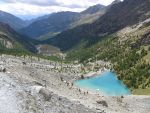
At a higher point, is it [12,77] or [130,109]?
[12,77]

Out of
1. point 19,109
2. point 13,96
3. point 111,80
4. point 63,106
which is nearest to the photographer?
point 19,109

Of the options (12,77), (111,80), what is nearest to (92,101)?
(12,77)

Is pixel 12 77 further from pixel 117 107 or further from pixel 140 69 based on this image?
pixel 140 69

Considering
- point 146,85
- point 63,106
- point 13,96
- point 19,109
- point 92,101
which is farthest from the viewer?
point 146,85

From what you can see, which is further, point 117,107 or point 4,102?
point 117,107

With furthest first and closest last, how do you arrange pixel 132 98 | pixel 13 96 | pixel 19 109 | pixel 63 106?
pixel 132 98
pixel 63 106
pixel 13 96
pixel 19 109

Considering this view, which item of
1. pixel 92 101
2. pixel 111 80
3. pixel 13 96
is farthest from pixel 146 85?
pixel 13 96

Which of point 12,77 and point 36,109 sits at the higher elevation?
point 12,77

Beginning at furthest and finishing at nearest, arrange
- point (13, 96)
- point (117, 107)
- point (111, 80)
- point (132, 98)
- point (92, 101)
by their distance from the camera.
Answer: point (111, 80)
point (132, 98)
point (117, 107)
point (92, 101)
point (13, 96)

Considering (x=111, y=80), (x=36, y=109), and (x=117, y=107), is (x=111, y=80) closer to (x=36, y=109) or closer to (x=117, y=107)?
(x=117, y=107)
